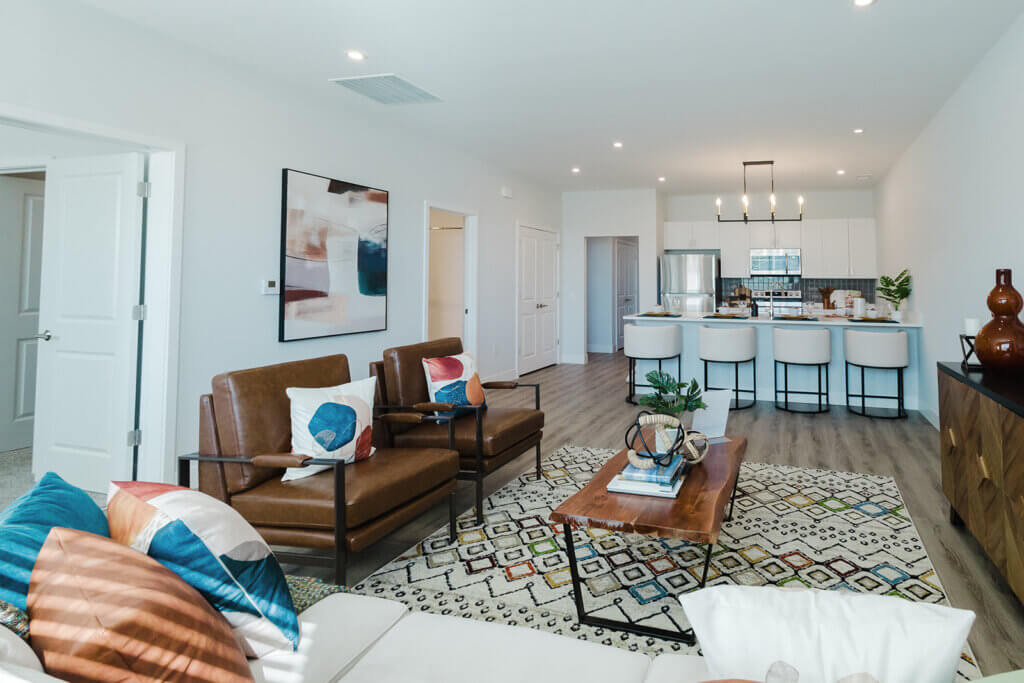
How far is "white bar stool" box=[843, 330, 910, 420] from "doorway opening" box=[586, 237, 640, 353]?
18.4 ft

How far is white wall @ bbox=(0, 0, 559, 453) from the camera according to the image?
312 cm

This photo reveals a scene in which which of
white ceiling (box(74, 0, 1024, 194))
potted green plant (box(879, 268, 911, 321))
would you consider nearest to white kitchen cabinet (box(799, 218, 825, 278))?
potted green plant (box(879, 268, 911, 321))

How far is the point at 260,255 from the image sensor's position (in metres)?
4.28

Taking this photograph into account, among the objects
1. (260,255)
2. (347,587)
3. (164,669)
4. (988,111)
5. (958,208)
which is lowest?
(347,587)

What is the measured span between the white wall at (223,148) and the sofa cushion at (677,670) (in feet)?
11.4

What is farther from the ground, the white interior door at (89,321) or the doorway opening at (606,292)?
the doorway opening at (606,292)

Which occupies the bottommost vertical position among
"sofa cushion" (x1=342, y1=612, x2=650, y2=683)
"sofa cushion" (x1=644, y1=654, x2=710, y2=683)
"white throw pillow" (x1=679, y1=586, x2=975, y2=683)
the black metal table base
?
the black metal table base

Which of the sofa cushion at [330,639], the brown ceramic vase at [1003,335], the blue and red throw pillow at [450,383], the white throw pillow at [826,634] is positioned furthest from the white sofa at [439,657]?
the brown ceramic vase at [1003,335]

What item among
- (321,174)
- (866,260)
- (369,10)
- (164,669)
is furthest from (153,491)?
(866,260)

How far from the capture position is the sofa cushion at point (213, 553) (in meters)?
1.18

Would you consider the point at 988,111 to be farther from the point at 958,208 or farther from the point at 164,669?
the point at 164,669

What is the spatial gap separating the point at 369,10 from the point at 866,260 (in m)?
8.30

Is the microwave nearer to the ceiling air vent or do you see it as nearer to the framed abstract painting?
the framed abstract painting

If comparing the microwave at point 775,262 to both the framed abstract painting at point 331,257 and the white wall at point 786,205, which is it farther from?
the framed abstract painting at point 331,257
